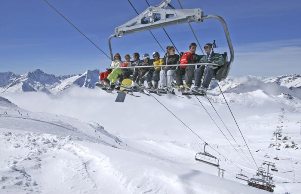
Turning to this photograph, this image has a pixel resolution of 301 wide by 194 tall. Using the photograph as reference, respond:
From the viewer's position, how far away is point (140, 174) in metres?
21.3

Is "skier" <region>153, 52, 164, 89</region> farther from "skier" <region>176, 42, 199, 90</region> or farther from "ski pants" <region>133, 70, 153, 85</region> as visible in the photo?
"skier" <region>176, 42, 199, 90</region>

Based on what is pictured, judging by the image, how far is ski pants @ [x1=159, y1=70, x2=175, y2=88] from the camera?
20625mm

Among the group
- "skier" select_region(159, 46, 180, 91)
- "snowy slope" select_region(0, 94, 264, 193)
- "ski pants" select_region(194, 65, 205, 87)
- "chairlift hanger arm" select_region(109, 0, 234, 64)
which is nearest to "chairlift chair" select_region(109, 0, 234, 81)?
"chairlift hanger arm" select_region(109, 0, 234, 64)

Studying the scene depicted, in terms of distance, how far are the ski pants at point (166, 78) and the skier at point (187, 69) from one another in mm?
357

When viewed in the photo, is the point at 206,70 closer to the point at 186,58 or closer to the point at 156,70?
the point at 186,58

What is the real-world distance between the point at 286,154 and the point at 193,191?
87.2 m

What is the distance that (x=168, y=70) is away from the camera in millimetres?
20719

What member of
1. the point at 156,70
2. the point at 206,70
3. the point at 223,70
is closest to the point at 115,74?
the point at 156,70

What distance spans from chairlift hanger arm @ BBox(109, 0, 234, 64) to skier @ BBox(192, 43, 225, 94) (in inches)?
44.0

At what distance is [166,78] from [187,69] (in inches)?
61.4

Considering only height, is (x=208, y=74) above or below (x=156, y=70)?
below

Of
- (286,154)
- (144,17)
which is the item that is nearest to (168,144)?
(286,154)

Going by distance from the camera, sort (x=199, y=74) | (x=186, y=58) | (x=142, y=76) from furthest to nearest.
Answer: (x=142, y=76)
(x=186, y=58)
(x=199, y=74)

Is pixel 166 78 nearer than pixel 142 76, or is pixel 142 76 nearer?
pixel 166 78
